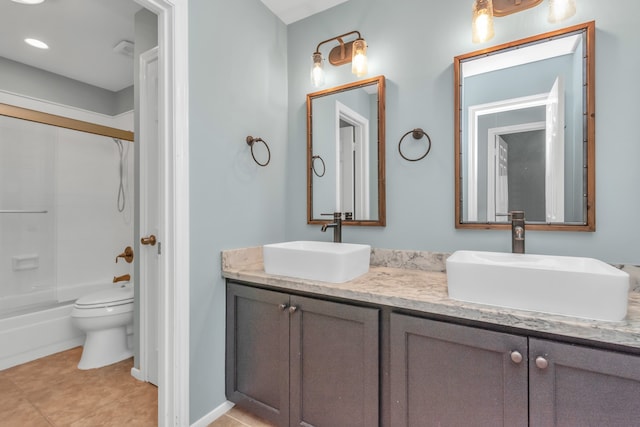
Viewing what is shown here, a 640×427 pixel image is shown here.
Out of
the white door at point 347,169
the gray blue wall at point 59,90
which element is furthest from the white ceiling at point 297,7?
the gray blue wall at point 59,90

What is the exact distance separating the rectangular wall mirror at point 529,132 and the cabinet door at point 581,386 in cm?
63

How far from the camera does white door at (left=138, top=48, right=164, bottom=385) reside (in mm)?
1877

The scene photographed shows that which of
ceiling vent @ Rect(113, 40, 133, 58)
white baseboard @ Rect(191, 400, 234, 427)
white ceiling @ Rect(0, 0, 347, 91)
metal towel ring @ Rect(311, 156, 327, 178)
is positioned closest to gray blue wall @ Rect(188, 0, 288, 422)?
white baseboard @ Rect(191, 400, 234, 427)

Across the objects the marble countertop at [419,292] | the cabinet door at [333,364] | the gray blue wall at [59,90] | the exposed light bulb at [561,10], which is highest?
the gray blue wall at [59,90]

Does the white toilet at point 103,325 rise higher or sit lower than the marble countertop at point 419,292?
lower

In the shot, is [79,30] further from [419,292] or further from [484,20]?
[419,292]

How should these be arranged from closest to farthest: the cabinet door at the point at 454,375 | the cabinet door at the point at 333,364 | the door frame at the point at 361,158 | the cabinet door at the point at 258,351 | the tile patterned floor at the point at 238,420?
the cabinet door at the point at 454,375 < the cabinet door at the point at 333,364 < the cabinet door at the point at 258,351 < the tile patterned floor at the point at 238,420 < the door frame at the point at 361,158

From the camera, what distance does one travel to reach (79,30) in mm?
2227

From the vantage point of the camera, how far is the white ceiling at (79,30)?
192 centimetres

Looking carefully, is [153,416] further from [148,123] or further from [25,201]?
[25,201]

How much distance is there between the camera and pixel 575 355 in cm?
83

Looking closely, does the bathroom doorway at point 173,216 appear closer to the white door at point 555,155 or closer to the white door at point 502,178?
the white door at point 502,178

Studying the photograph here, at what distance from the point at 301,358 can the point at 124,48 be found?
Answer: 281 cm

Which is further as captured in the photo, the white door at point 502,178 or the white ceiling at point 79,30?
the white ceiling at point 79,30
